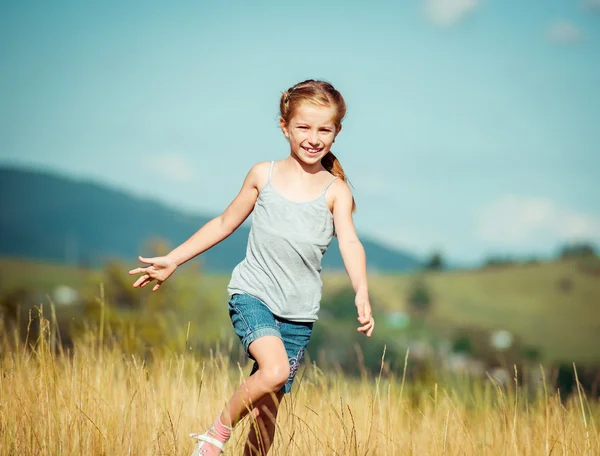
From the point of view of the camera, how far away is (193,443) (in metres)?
4.62

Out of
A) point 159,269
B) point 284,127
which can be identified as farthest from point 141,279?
point 284,127

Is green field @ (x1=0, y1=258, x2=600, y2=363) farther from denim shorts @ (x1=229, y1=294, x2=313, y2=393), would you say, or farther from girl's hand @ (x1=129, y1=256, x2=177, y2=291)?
denim shorts @ (x1=229, y1=294, x2=313, y2=393)

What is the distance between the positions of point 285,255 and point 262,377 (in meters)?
0.71

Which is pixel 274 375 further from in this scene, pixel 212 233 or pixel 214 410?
pixel 214 410

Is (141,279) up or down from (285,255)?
down

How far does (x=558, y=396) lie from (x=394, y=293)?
283 feet

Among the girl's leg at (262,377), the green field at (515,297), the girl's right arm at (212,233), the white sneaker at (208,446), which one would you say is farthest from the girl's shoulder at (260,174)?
the green field at (515,297)

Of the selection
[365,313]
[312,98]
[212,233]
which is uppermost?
[312,98]

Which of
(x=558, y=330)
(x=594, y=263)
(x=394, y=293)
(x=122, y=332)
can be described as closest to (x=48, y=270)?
(x=394, y=293)

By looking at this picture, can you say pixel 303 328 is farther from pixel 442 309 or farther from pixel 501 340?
pixel 442 309

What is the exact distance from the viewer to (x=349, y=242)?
13.5 ft

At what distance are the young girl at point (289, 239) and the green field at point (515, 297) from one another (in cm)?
7058

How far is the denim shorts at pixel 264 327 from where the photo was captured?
3.89 meters

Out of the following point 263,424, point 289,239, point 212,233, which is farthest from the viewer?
point 212,233
